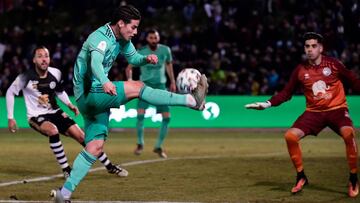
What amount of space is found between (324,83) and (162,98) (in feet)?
8.69

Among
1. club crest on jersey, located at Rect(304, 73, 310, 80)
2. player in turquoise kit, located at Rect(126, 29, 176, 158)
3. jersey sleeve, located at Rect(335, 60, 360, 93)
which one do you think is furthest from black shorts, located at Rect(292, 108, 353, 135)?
player in turquoise kit, located at Rect(126, 29, 176, 158)

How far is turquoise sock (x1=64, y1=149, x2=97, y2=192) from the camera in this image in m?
8.43

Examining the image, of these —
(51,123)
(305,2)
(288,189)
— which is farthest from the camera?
(305,2)

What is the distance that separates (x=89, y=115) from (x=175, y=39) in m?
20.2

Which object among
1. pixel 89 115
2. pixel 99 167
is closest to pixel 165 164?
pixel 99 167

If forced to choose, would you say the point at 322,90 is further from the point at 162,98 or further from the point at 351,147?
the point at 162,98

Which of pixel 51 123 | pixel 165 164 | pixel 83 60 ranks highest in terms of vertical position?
pixel 83 60

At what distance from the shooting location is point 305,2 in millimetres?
29219

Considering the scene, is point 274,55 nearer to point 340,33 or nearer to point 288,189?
point 340,33

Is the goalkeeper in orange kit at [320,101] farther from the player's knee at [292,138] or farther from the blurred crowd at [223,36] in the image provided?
the blurred crowd at [223,36]

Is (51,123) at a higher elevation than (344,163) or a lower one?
higher

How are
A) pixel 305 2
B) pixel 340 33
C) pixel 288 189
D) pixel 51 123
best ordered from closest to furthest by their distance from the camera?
pixel 288 189 < pixel 51 123 < pixel 340 33 < pixel 305 2

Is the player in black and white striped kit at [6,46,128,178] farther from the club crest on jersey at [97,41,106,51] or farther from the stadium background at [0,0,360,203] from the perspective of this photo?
the club crest on jersey at [97,41,106,51]

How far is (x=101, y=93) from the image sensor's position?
28.0ft
